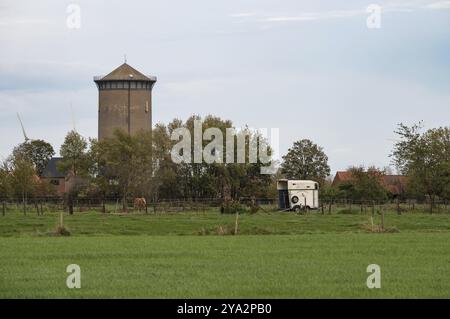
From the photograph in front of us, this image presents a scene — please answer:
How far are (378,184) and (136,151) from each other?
2585 centimetres

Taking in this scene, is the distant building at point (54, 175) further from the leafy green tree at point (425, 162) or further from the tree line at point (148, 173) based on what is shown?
the leafy green tree at point (425, 162)

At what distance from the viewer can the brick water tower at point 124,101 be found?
126m

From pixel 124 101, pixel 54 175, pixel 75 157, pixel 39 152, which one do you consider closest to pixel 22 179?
pixel 75 157

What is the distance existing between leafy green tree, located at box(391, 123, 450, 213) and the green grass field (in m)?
35.0

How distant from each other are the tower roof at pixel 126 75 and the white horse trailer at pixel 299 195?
166ft

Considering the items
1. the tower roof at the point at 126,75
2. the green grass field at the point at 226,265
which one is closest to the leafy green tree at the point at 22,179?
the tower roof at the point at 126,75

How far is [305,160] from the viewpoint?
422ft

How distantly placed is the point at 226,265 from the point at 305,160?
4020 inches

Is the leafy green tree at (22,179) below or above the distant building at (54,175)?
below

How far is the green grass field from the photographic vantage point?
20750 mm

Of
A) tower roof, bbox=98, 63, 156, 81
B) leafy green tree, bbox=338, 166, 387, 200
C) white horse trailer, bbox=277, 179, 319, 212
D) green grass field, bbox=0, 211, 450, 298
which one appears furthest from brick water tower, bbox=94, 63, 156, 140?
green grass field, bbox=0, 211, 450, 298

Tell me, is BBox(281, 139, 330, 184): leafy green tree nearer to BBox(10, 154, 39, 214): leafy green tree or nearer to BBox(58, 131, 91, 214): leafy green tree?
BBox(58, 131, 91, 214): leafy green tree

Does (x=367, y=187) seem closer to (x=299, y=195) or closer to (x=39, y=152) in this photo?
(x=299, y=195)

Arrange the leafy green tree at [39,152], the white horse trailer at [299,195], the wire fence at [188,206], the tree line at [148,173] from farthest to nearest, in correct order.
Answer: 1. the leafy green tree at [39,152]
2. the tree line at [148,173]
3. the white horse trailer at [299,195]
4. the wire fence at [188,206]
